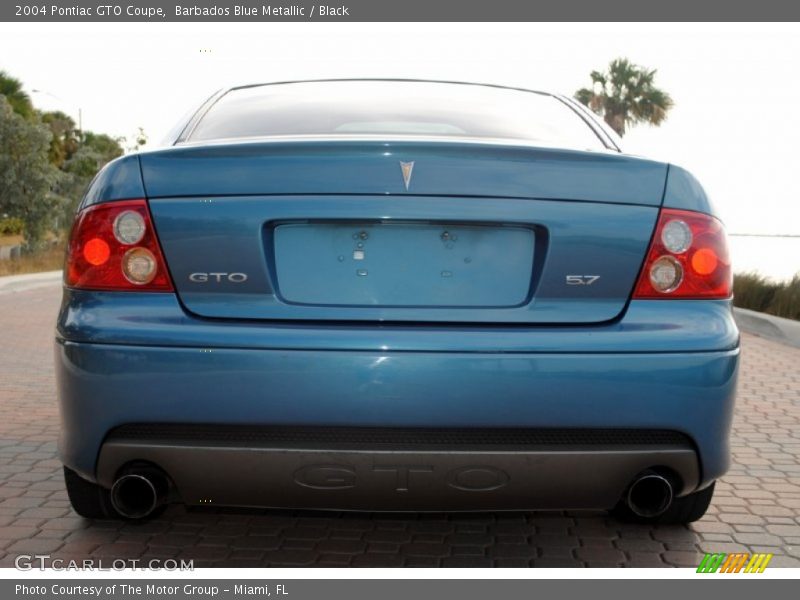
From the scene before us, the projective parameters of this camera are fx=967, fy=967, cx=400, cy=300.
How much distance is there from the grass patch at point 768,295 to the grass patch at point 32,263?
13.4 m

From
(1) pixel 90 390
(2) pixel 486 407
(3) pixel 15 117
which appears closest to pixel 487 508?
(2) pixel 486 407

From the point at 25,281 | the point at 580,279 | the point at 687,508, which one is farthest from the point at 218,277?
the point at 25,281

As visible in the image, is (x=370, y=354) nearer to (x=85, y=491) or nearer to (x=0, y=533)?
(x=85, y=491)

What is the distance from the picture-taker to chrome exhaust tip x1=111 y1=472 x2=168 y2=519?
2752 mm

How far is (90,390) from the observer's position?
Answer: 2.69m

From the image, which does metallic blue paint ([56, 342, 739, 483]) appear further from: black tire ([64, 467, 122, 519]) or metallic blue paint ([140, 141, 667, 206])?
black tire ([64, 467, 122, 519])

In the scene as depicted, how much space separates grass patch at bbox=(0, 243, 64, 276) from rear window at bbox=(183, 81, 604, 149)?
17661mm

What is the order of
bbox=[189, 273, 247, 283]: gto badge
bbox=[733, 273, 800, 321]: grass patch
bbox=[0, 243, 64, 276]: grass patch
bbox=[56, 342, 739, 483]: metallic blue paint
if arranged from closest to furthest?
bbox=[56, 342, 739, 483]: metallic blue paint < bbox=[189, 273, 247, 283]: gto badge < bbox=[733, 273, 800, 321]: grass patch < bbox=[0, 243, 64, 276]: grass patch

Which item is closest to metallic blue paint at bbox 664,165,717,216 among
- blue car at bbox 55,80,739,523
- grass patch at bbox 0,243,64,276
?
blue car at bbox 55,80,739,523

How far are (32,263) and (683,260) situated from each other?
22618 mm

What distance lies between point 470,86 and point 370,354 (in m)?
1.79

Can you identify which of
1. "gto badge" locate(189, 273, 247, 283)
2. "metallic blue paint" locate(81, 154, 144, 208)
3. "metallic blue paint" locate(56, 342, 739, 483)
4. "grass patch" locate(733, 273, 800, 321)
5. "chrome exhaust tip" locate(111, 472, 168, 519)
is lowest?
"grass patch" locate(733, 273, 800, 321)

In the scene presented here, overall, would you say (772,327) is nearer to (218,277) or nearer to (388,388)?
(388,388)

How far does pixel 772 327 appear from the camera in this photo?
458 inches
